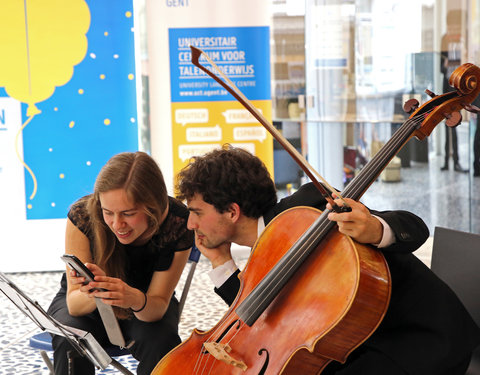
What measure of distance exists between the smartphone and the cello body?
1.21 ft

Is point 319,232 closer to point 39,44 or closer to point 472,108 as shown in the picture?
point 472,108

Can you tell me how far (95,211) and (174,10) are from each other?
270 centimetres

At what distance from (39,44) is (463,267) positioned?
346cm

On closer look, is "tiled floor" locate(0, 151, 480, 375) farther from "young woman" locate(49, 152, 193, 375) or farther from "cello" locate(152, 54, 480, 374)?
"cello" locate(152, 54, 480, 374)

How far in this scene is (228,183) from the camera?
6.46 feet

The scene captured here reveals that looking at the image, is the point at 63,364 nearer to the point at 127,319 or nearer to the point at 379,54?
the point at 127,319

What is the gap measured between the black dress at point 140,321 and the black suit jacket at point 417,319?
0.87m

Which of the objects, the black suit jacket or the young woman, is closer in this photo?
the black suit jacket

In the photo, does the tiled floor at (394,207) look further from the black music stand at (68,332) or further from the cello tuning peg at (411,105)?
the cello tuning peg at (411,105)

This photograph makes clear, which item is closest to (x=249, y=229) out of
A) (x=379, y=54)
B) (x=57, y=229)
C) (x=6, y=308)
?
(x=6, y=308)

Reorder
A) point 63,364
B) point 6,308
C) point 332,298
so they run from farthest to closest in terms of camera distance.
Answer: point 6,308 → point 63,364 → point 332,298

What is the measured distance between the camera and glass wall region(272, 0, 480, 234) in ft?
16.6

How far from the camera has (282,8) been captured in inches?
208

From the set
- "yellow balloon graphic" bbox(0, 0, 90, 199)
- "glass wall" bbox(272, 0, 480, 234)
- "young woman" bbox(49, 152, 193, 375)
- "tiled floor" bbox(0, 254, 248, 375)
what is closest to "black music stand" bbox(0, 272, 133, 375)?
"young woman" bbox(49, 152, 193, 375)
